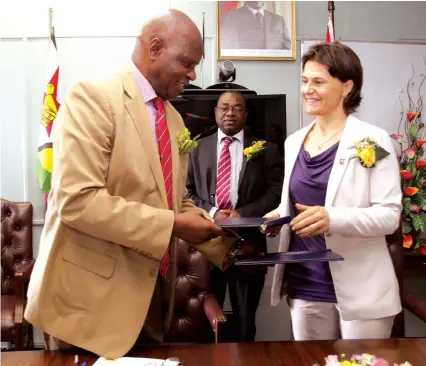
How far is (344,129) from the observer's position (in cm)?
190

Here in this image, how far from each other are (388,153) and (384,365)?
0.92m

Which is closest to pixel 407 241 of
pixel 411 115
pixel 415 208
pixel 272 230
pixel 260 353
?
pixel 415 208

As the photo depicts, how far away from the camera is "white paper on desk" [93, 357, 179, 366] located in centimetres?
127

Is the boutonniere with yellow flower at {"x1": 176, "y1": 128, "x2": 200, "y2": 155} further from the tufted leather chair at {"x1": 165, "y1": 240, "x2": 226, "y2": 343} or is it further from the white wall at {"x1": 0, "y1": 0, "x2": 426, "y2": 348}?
the white wall at {"x1": 0, "y1": 0, "x2": 426, "y2": 348}

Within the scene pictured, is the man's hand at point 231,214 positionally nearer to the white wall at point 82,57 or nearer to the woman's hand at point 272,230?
the white wall at point 82,57

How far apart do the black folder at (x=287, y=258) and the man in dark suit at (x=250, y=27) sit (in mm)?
2425

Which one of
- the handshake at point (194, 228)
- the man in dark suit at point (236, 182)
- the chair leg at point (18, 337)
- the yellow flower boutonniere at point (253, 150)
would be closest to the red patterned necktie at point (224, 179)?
the man in dark suit at point (236, 182)

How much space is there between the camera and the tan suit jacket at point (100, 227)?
1285 millimetres

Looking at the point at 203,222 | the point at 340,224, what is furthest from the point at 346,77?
the point at 203,222

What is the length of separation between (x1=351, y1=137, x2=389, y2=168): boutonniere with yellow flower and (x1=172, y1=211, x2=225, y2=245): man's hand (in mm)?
650

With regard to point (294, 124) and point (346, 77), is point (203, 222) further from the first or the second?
point (294, 124)

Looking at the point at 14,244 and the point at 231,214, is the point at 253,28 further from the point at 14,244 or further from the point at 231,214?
the point at 14,244

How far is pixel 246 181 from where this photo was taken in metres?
3.32

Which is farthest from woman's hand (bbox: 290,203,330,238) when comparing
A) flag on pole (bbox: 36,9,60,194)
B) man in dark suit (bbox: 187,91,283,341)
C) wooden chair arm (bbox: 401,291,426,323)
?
flag on pole (bbox: 36,9,60,194)
